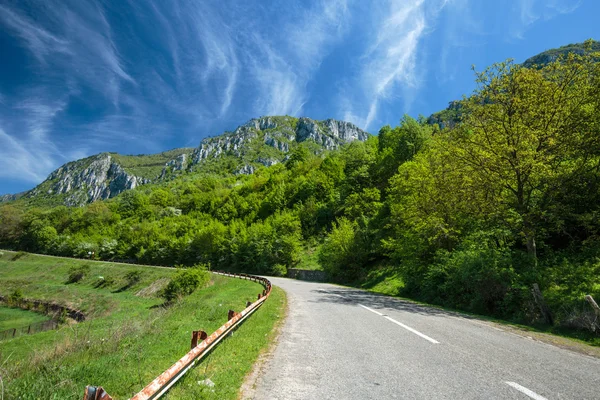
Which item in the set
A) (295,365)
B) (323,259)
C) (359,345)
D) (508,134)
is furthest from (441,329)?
(323,259)

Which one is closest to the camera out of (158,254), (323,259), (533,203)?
(533,203)

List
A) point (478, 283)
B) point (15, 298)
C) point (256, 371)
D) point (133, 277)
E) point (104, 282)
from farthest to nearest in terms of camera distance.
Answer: point (104, 282), point (133, 277), point (15, 298), point (478, 283), point (256, 371)

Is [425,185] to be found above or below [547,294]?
above

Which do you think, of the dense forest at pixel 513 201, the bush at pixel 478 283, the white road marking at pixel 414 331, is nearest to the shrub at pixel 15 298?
Answer: the dense forest at pixel 513 201

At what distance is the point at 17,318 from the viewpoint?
33094 millimetres

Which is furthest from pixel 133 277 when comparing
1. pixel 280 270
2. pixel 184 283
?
pixel 280 270

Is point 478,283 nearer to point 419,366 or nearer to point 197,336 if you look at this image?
point 419,366

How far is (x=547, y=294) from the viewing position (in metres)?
11.9

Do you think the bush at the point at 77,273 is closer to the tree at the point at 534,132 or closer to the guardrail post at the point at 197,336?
the guardrail post at the point at 197,336

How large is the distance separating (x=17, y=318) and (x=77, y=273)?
2318 cm

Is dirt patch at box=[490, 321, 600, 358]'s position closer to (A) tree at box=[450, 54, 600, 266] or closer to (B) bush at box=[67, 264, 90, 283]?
(A) tree at box=[450, 54, 600, 266]

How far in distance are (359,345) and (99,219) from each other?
12905 centimetres

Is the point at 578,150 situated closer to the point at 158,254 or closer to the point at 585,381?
the point at 585,381

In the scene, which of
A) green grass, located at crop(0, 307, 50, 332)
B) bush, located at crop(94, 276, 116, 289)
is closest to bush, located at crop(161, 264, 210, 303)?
green grass, located at crop(0, 307, 50, 332)
